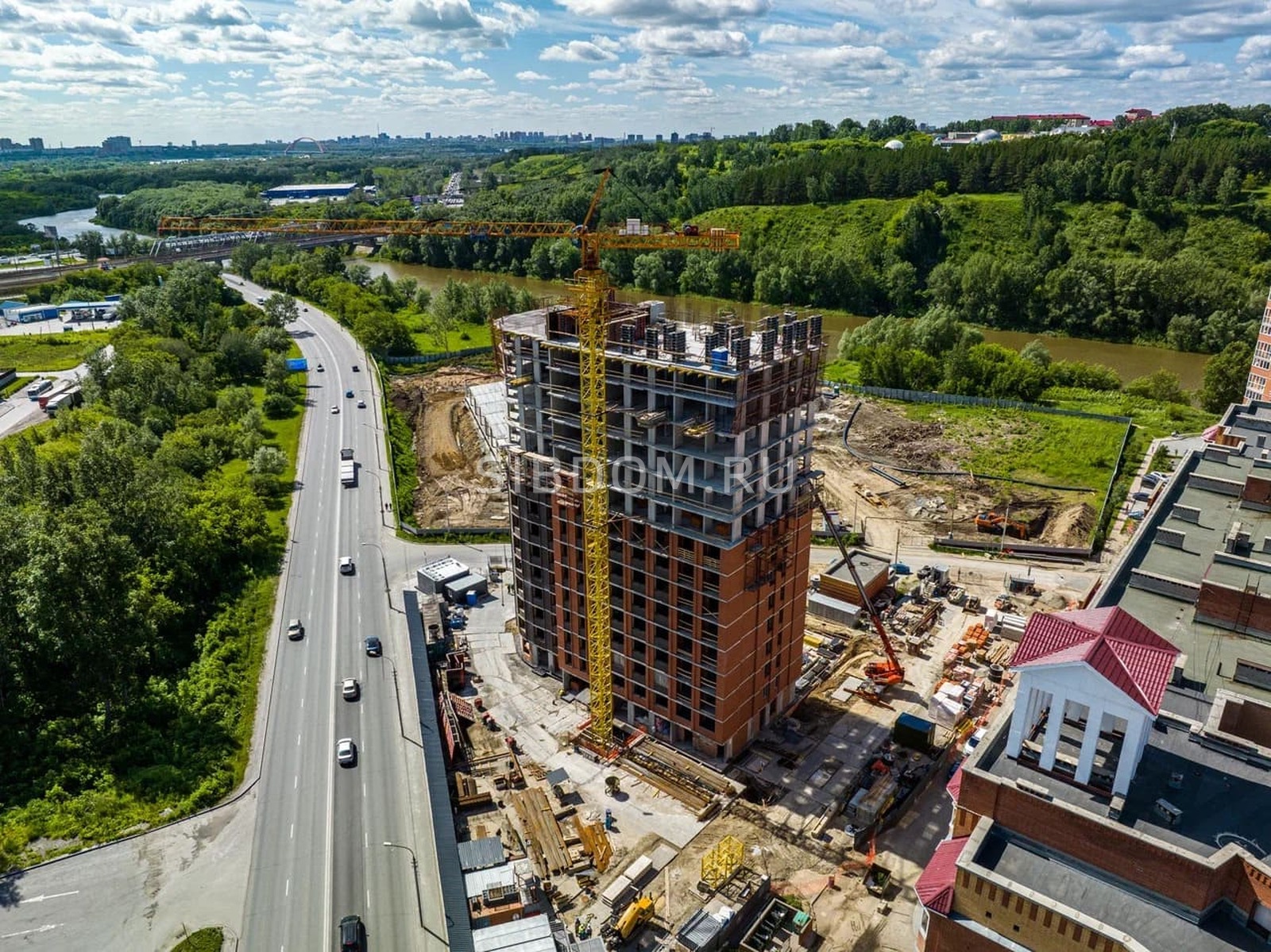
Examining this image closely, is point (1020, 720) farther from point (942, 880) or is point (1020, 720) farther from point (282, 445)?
point (282, 445)

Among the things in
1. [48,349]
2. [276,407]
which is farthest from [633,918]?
[48,349]

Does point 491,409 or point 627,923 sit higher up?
point 491,409

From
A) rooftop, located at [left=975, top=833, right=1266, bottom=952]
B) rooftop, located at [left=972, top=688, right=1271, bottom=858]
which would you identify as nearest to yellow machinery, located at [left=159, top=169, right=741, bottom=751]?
rooftop, located at [left=972, top=688, right=1271, bottom=858]

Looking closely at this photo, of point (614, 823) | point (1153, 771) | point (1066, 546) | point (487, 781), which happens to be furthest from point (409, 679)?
point (1066, 546)

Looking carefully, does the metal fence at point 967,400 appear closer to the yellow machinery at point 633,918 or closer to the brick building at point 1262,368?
the brick building at point 1262,368

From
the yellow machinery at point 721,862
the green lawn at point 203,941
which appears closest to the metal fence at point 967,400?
the yellow machinery at point 721,862

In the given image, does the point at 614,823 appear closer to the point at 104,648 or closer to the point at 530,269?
the point at 104,648
